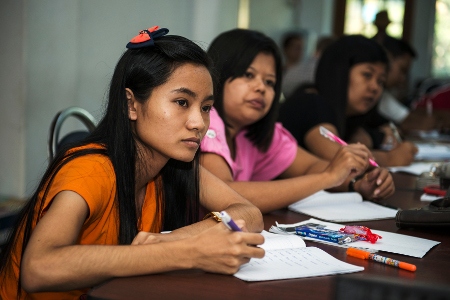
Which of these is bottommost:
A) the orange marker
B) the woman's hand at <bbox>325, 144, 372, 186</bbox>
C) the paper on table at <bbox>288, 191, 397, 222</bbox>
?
the paper on table at <bbox>288, 191, 397, 222</bbox>

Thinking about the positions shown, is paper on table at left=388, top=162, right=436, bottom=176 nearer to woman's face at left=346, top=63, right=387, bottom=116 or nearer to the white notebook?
woman's face at left=346, top=63, right=387, bottom=116

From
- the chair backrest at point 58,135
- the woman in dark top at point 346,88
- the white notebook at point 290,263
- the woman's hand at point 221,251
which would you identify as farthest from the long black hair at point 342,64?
the woman's hand at point 221,251

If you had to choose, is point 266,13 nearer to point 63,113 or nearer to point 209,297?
point 63,113

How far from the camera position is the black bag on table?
1612 millimetres

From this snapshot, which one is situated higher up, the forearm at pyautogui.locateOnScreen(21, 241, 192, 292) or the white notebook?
the forearm at pyautogui.locateOnScreen(21, 241, 192, 292)

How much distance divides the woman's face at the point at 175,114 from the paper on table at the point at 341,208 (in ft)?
1.64

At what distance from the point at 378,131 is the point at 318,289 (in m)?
2.83

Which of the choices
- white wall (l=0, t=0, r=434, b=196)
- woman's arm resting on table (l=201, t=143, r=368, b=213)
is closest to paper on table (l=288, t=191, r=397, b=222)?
woman's arm resting on table (l=201, t=143, r=368, b=213)

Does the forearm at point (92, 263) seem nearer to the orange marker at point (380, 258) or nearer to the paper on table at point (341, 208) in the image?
the orange marker at point (380, 258)

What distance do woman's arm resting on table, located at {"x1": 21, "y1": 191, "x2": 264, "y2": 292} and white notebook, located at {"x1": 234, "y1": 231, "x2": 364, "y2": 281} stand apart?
0.04 metres

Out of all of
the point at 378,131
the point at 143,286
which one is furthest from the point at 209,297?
the point at 378,131

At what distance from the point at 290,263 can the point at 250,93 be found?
992 mm

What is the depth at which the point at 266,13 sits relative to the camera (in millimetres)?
7645

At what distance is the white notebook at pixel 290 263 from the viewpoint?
117 cm
